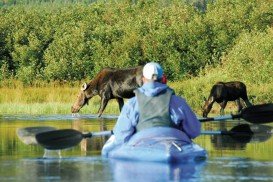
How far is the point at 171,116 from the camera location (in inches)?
595

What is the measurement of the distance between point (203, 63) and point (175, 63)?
227 centimetres

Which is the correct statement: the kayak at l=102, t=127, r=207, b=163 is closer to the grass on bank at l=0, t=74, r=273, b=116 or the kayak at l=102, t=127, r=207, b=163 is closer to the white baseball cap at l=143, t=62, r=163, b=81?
the white baseball cap at l=143, t=62, r=163, b=81

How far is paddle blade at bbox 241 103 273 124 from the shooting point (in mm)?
18406

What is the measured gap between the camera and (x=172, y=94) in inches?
596

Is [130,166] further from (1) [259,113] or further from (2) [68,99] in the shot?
(2) [68,99]

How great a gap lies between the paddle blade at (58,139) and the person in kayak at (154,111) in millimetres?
1401

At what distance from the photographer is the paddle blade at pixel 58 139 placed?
16156 millimetres

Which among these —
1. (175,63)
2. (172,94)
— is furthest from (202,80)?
(172,94)

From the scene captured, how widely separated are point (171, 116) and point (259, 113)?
12.6ft

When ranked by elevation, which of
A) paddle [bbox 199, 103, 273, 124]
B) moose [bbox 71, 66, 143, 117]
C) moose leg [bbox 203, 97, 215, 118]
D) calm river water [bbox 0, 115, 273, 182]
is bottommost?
calm river water [bbox 0, 115, 273, 182]

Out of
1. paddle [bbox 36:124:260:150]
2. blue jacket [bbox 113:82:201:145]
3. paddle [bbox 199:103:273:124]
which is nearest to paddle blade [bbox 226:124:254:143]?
paddle [bbox 199:103:273:124]

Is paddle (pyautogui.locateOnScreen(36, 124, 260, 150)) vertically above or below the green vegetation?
below

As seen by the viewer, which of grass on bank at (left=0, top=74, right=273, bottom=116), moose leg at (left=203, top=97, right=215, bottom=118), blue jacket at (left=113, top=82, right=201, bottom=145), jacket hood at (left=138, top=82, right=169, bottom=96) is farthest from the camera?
grass on bank at (left=0, top=74, right=273, bottom=116)

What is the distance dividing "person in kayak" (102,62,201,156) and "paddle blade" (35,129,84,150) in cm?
140
